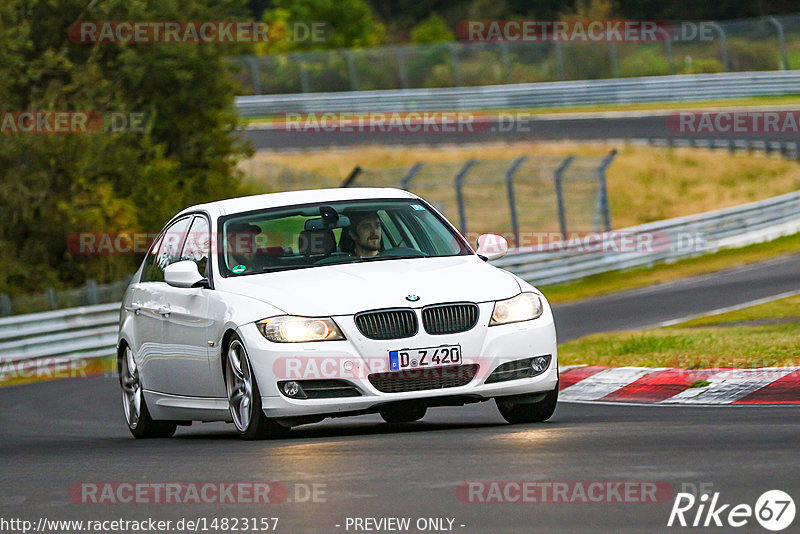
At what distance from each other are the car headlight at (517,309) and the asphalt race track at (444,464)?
0.64m

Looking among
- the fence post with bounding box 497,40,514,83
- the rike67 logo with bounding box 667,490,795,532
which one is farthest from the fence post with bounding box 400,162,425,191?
the fence post with bounding box 497,40,514,83

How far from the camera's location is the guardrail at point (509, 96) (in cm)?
4900

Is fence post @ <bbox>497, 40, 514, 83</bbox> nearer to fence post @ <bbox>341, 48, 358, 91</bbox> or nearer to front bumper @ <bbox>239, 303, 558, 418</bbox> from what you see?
fence post @ <bbox>341, 48, 358, 91</bbox>

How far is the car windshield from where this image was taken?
9.88 meters

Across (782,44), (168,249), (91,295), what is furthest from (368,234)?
(782,44)

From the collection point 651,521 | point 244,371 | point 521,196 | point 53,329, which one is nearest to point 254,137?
point 521,196

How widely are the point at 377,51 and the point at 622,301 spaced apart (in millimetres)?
27118

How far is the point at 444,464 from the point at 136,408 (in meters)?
4.40

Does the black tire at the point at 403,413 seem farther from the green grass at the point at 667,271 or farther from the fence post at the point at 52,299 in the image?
the green grass at the point at 667,271

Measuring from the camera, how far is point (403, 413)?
9227mm

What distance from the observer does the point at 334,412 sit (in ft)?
29.3

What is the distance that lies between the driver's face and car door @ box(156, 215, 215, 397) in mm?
981

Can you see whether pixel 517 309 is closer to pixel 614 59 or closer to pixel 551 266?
pixel 551 266

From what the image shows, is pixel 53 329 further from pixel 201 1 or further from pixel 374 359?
pixel 374 359
